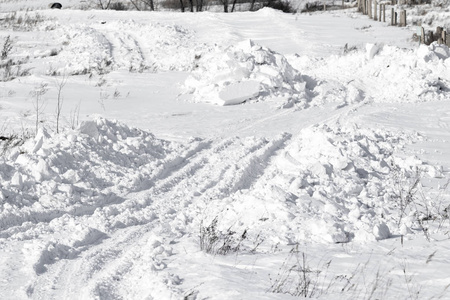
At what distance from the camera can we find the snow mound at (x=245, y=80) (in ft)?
46.4

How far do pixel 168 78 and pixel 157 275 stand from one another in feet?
40.8

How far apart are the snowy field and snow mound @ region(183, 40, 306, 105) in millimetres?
52

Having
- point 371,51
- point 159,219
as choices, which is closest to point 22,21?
point 371,51

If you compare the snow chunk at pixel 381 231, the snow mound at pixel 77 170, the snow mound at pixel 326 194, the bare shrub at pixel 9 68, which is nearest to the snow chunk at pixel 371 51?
the snow mound at pixel 326 194

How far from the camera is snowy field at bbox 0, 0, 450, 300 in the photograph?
4.63m

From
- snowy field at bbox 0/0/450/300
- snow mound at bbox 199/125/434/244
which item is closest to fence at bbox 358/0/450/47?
snowy field at bbox 0/0/450/300

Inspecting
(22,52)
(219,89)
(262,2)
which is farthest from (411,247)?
(262,2)

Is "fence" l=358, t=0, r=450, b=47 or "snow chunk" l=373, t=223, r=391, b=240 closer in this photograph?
"snow chunk" l=373, t=223, r=391, b=240

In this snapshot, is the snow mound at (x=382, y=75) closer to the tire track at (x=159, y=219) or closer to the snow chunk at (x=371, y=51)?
the snow chunk at (x=371, y=51)

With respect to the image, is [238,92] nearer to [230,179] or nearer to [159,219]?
[230,179]

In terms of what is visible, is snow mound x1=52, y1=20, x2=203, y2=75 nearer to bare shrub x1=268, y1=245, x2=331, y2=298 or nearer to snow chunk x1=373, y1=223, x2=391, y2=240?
snow chunk x1=373, y1=223, x2=391, y2=240

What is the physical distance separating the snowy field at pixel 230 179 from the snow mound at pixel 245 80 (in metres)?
0.05

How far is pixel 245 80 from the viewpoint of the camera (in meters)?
14.5

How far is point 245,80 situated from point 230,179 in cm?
671
